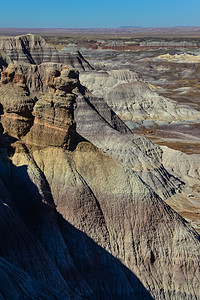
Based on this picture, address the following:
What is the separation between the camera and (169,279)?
12.4m

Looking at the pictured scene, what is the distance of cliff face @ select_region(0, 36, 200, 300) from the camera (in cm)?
1132

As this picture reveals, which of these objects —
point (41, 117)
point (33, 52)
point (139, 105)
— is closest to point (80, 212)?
point (41, 117)

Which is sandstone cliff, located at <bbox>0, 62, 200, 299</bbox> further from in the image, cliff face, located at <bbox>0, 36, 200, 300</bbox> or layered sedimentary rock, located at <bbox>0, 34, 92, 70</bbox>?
layered sedimentary rock, located at <bbox>0, 34, 92, 70</bbox>

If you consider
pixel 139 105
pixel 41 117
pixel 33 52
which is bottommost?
pixel 139 105

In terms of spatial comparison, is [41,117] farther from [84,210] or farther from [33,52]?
[33,52]

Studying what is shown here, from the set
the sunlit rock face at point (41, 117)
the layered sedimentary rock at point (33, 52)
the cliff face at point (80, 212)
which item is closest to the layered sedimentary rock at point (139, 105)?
the layered sedimentary rock at point (33, 52)

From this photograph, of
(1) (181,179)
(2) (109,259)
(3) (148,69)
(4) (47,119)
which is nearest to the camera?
(2) (109,259)

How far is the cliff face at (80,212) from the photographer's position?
11320 mm

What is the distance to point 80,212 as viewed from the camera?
12352 millimetres

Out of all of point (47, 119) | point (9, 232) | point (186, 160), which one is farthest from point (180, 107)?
point (9, 232)

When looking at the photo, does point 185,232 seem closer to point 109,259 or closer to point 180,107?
point 109,259

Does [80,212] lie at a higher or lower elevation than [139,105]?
higher

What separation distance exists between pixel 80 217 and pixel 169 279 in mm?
3415

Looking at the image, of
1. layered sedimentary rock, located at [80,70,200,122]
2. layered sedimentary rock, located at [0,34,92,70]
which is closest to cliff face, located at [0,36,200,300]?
layered sedimentary rock, located at [80,70,200,122]
